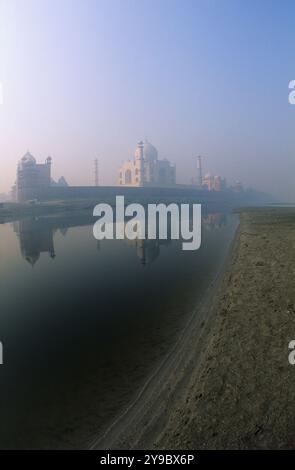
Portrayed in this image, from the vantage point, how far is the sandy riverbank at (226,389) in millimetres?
5180

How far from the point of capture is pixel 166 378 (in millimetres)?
7523

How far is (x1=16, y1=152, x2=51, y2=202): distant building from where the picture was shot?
5054 inches

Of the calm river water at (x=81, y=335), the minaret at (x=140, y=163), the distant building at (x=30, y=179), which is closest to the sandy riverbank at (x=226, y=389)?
the calm river water at (x=81, y=335)

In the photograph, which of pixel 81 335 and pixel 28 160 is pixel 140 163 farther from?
pixel 81 335

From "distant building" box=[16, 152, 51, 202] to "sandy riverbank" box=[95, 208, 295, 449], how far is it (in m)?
126

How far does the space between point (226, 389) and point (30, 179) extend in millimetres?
135244

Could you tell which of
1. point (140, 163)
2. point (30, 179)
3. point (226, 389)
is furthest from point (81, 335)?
point (140, 163)

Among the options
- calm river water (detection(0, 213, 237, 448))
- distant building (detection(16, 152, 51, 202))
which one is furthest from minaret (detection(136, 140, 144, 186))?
calm river water (detection(0, 213, 237, 448))

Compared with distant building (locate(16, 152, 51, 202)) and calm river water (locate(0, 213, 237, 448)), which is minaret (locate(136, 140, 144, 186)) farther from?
calm river water (locate(0, 213, 237, 448))

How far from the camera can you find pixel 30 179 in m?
131

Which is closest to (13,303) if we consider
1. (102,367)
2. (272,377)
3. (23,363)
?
(23,363)
